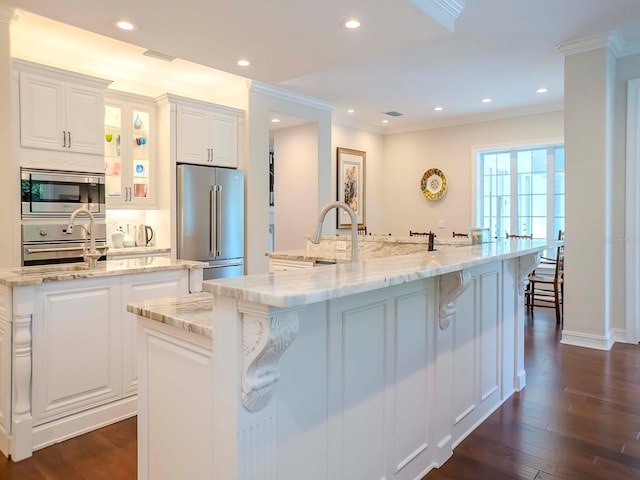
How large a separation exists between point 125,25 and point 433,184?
5558mm

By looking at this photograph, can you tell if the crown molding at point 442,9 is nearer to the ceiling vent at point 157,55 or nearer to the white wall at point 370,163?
the ceiling vent at point 157,55

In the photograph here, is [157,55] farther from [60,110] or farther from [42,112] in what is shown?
[42,112]

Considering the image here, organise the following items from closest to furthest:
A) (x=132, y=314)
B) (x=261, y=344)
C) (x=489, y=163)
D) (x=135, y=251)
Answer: (x=261, y=344)
(x=132, y=314)
(x=135, y=251)
(x=489, y=163)

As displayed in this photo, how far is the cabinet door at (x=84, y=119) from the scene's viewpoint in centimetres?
401

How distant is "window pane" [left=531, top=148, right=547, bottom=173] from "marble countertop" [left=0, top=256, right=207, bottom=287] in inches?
218

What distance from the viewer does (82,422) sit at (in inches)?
101

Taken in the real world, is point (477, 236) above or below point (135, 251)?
above

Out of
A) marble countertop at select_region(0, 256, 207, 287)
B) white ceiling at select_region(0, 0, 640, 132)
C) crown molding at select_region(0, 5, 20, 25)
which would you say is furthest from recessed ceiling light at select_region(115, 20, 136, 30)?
marble countertop at select_region(0, 256, 207, 287)

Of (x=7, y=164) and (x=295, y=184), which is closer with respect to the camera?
(x=7, y=164)

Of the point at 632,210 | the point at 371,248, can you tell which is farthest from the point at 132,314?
the point at 632,210

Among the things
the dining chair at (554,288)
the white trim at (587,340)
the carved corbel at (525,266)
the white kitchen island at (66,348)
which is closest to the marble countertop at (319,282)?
the carved corbel at (525,266)

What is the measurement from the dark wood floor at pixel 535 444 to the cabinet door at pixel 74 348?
0.24 meters

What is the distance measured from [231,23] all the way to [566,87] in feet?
10.5

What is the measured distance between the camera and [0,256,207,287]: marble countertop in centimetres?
230
